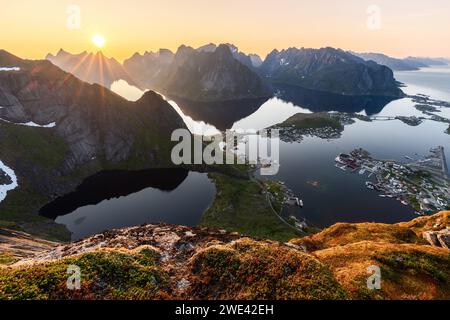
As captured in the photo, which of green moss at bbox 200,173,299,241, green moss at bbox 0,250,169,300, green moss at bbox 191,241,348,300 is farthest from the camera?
green moss at bbox 200,173,299,241

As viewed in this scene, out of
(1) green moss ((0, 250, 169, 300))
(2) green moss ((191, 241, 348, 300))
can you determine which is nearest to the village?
(2) green moss ((191, 241, 348, 300))

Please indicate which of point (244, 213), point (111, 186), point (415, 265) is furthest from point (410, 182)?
point (111, 186)

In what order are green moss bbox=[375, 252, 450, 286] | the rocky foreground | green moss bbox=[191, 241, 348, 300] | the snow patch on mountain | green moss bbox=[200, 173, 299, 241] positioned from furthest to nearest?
the snow patch on mountain
green moss bbox=[200, 173, 299, 241]
green moss bbox=[375, 252, 450, 286]
green moss bbox=[191, 241, 348, 300]
the rocky foreground

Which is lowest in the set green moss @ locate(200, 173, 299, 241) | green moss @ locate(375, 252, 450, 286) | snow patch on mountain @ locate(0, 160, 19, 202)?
green moss @ locate(200, 173, 299, 241)

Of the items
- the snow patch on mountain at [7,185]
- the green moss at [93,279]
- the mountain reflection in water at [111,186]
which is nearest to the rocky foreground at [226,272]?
the green moss at [93,279]

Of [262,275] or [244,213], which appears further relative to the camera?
[244,213]

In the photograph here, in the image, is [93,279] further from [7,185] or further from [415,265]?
[7,185]

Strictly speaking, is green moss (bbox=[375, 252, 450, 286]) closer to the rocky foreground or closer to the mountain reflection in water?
the rocky foreground

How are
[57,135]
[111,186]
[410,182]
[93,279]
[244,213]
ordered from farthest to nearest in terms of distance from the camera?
[410,182], [57,135], [111,186], [244,213], [93,279]
